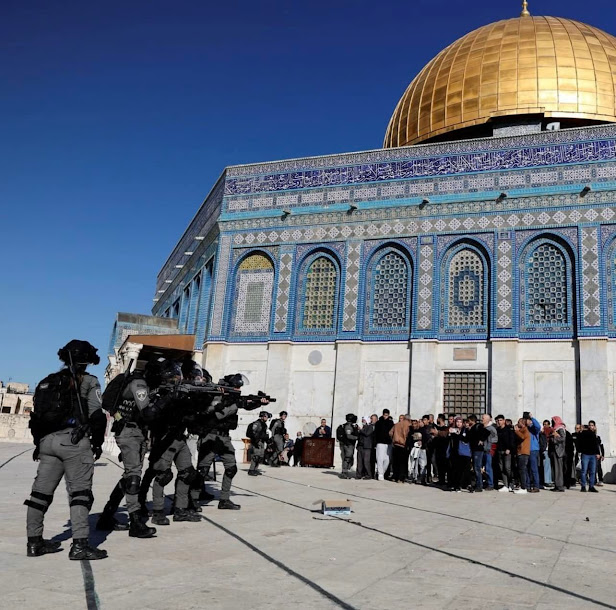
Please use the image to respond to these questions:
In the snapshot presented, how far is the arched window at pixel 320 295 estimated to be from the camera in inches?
731

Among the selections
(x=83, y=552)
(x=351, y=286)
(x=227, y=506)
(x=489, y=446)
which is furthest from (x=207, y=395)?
(x=351, y=286)

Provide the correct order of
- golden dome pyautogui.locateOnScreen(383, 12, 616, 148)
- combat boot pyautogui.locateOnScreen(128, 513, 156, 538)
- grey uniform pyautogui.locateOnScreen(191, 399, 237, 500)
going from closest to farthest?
combat boot pyautogui.locateOnScreen(128, 513, 156, 538) → grey uniform pyautogui.locateOnScreen(191, 399, 237, 500) → golden dome pyautogui.locateOnScreen(383, 12, 616, 148)

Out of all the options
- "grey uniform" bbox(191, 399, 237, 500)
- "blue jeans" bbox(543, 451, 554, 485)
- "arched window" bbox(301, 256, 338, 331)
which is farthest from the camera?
"arched window" bbox(301, 256, 338, 331)

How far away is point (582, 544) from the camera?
560cm

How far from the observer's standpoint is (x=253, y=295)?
19.6 meters

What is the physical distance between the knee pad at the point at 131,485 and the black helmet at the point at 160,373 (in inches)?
33.3

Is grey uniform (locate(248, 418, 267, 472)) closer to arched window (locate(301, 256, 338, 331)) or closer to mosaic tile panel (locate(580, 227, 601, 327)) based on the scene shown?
arched window (locate(301, 256, 338, 331))

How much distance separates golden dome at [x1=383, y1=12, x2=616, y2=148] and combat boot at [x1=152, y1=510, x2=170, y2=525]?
18.4 metres

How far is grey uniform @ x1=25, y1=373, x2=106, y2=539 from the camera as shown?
4662 millimetres

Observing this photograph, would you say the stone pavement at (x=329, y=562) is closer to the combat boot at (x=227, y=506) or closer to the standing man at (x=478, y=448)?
the combat boot at (x=227, y=506)

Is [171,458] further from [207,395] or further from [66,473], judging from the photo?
[66,473]

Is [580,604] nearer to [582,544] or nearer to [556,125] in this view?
[582,544]

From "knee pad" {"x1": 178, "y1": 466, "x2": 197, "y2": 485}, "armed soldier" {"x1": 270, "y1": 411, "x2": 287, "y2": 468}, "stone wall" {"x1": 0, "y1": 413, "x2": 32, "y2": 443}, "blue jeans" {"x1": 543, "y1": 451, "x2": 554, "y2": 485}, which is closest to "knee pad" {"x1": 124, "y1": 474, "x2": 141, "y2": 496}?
"knee pad" {"x1": 178, "y1": 466, "x2": 197, "y2": 485}

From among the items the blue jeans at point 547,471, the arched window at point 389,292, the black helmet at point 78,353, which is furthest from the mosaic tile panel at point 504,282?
the black helmet at point 78,353
